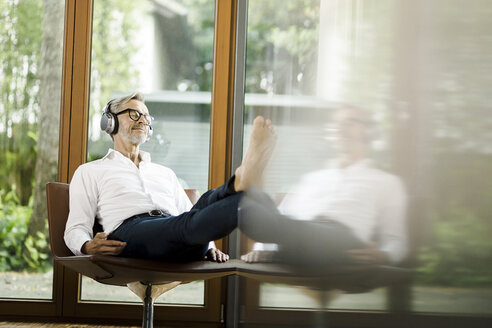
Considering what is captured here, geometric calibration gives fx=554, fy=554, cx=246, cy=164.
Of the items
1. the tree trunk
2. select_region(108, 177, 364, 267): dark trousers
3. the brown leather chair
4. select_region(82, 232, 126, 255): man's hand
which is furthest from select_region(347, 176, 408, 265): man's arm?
the tree trunk

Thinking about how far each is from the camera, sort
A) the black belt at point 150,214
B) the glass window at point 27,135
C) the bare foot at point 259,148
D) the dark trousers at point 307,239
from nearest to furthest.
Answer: the dark trousers at point 307,239, the bare foot at point 259,148, the black belt at point 150,214, the glass window at point 27,135

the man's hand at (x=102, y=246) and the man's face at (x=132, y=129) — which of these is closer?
the man's hand at (x=102, y=246)

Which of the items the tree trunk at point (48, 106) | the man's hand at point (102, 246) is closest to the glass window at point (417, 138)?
the man's hand at point (102, 246)

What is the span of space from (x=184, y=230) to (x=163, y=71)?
1362mm

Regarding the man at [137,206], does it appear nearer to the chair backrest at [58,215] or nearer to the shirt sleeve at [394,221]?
the chair backrest at [58,215]

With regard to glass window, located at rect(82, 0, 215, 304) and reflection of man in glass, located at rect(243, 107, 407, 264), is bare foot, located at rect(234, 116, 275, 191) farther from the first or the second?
glass window, located at rect(82, 0, 215, 304)

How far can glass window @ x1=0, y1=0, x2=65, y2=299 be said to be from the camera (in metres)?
3.02

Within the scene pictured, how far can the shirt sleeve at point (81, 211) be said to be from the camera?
2.11 metres

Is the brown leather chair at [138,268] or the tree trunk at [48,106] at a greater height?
the tree trunk at [48,106]

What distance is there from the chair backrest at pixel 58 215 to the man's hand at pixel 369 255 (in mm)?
1913

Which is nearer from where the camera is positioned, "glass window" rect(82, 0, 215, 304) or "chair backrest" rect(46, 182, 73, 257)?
"chair backrest" rect(46, 182, 73, 257)

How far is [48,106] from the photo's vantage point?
3.06 m

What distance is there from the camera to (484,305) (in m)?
0.20

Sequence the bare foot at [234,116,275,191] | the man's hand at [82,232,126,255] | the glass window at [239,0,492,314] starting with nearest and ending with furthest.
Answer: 1. the glass window at [239,0,492,314]
2. the bare foot at [234,116,275,191]
3. the man's hand at [82,232,126,255]
